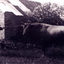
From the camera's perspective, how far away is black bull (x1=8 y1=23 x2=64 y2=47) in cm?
1156

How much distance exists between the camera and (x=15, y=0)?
1911 cm

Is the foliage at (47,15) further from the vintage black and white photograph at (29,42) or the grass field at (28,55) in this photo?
the grass field at (28,55)

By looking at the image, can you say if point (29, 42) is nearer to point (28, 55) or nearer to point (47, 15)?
point (28, 55)

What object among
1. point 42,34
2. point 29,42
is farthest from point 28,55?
point 42,34

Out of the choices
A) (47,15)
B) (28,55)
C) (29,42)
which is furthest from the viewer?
(47,15)

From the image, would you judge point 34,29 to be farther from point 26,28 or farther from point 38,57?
point 38,57

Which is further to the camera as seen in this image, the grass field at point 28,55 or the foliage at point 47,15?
the foliage at point 47,15

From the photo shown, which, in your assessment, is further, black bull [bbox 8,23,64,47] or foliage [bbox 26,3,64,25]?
foliage [bbox 26,3,64,25]

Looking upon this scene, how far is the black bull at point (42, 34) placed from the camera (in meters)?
11.6

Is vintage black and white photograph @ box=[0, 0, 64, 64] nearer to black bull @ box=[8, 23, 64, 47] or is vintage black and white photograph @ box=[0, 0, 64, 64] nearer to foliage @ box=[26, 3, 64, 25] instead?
black bull @ box=[8, 23, 64, 47]

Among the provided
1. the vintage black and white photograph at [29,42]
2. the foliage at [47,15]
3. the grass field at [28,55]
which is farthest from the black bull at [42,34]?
the foliage at [47,15]

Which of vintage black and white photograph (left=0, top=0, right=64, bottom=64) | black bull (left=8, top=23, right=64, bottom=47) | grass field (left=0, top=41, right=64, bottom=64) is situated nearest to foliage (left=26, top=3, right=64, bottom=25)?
vintage black and white photograph (left=0, top=0, right=64, bottom=64)

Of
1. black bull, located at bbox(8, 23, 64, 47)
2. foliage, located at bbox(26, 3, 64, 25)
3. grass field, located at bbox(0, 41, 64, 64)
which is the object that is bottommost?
grass field, located at bbox(0, 41, 64, 64)

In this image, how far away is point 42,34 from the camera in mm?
12328
